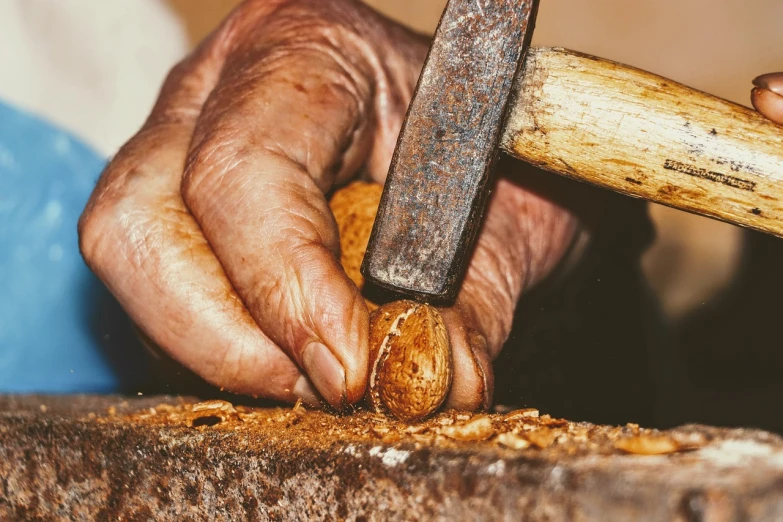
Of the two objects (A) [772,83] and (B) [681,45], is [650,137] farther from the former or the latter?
(B) [681,45]

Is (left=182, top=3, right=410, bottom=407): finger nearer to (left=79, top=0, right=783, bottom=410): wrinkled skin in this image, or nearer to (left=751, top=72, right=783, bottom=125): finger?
(left=79, top=0, right=783, bottom=410): wrinkled skin

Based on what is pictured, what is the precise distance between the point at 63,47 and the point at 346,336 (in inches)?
116

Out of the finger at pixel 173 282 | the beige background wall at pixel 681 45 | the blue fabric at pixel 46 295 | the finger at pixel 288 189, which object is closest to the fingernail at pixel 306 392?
the finger at pixel 173 282

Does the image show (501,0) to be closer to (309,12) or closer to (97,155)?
(309,12)

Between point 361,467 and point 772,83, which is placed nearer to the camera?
point 361,467

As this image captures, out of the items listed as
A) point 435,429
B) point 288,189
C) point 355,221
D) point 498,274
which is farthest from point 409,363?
point 498,274

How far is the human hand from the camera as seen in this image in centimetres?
137

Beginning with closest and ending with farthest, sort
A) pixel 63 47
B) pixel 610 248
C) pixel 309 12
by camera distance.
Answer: pixel 309 12 < pixel 610 248 < pixel 63 47

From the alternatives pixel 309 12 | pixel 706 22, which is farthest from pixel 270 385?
pixel 706 22

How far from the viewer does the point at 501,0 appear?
1379 millimetres

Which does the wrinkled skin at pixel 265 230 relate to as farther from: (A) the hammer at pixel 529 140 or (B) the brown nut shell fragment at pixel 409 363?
(A) the hammer at pixel 529 140

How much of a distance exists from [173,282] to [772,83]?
1.32 metres

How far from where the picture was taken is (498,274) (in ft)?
6.41

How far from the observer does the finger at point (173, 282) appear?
1.54 metres
